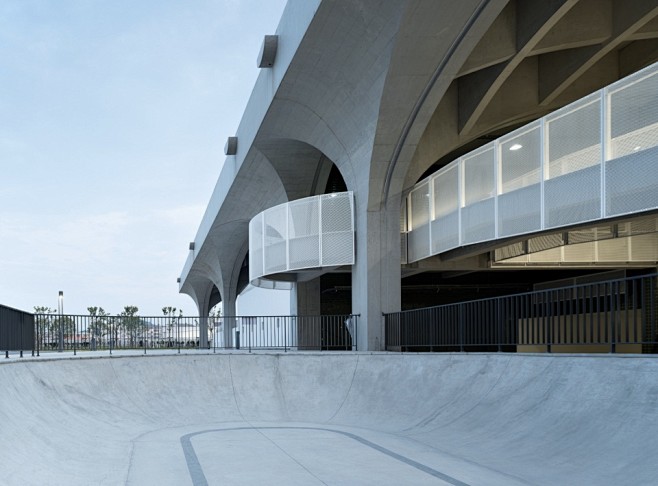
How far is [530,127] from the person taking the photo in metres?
16.1

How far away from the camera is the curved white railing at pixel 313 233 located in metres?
23.7

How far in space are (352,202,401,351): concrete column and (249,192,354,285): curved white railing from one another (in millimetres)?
1008

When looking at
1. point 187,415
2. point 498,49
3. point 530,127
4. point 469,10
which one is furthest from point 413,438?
point 498,49

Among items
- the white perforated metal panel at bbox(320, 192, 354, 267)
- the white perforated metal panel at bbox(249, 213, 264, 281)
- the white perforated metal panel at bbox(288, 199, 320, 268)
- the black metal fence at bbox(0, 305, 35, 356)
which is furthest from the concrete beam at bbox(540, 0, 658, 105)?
the black metal fence at bbox(0, 305, 35, 356)

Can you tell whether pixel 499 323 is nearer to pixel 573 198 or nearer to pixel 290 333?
pixel 573 198

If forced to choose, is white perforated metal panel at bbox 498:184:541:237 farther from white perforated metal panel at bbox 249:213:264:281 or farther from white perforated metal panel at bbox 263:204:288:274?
white perforated metal panel at bbox 249:213:264:281

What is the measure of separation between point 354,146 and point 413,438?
1195 cm

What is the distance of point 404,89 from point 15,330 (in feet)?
38.7

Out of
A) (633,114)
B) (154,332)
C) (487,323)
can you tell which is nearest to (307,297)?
(154,332)

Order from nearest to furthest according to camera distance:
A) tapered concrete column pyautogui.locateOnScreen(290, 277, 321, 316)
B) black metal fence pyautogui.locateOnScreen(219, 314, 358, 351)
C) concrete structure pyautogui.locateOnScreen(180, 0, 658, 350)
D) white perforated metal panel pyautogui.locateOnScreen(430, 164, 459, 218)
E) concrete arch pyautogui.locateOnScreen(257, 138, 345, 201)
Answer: concrete structure pyautogui.locateOnScreen(180, 0, 658, 350) → white perforated metal panel pyautogui.locateOnScreen(430, 164, 459, 218) → black metal fence pyautogui.locateOnScreen(219, 314, 358, 351) → concrete arch pyautogui.locateOnScreen(257, 138, 345, 201) → tapered concrete column pyautogui.locateOnScreen(290, 277, 321, 316)

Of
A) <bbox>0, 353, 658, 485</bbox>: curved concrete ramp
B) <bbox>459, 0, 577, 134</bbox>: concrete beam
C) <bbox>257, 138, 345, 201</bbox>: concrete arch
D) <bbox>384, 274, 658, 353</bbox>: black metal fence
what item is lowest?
<bbox>0, 353, 658, 485</bbox>: curved concrete ramp

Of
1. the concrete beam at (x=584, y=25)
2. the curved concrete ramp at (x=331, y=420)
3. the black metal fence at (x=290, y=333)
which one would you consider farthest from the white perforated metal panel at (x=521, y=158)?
the black metal fence at (x=290, y=333)

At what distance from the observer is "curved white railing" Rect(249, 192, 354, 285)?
77.6 feet

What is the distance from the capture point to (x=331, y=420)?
16.5 metres
